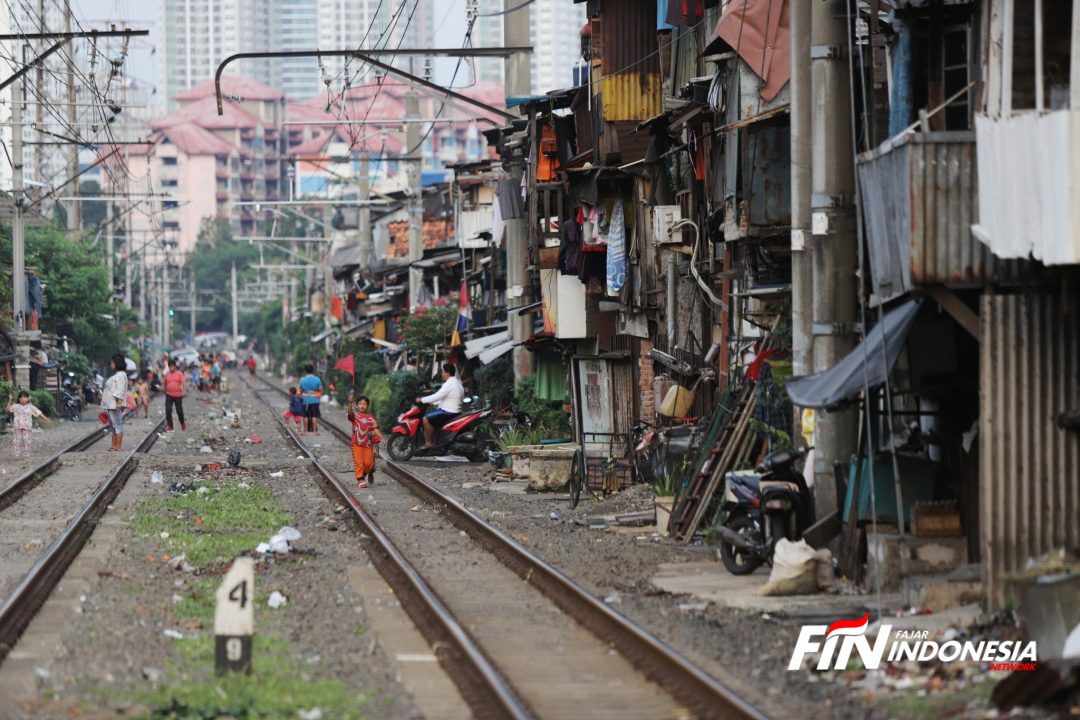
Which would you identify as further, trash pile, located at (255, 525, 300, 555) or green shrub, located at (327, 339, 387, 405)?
green shrub, located at (327, 339, 387, 405)

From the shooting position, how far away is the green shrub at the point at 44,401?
48.8 metres

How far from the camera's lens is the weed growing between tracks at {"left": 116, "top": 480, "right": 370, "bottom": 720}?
32.8 feet

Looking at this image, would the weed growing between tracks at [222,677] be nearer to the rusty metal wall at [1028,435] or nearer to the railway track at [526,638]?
the railway track at [526,638]

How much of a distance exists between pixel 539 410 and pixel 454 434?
173 cm

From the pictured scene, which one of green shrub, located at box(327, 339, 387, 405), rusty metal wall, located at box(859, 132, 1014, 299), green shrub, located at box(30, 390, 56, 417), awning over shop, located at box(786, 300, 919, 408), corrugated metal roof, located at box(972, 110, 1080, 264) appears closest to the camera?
corrugated metal roof, located at box(972, 110, 1080, 264)

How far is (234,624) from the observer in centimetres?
1103

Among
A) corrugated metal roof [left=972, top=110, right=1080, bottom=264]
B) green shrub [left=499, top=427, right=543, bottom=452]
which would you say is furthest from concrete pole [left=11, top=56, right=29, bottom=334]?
corrugated metal roof [left=972, top=110, right=1080, bottom=264]

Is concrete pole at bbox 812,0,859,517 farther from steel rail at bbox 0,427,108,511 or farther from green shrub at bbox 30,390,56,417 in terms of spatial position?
green shrub at bbox 30,390,56,417

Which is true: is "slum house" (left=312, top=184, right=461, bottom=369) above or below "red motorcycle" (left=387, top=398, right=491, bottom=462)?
above

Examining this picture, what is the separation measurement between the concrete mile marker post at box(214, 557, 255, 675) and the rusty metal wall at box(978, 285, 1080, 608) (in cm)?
524

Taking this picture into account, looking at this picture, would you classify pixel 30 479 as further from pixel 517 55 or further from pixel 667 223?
pixel 517 55

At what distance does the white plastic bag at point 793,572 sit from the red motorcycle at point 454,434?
18173 mm

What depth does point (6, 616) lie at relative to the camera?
12.9m

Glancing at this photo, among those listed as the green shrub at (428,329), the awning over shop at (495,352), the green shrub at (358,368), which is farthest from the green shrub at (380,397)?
the awning over shop at (495,352)
